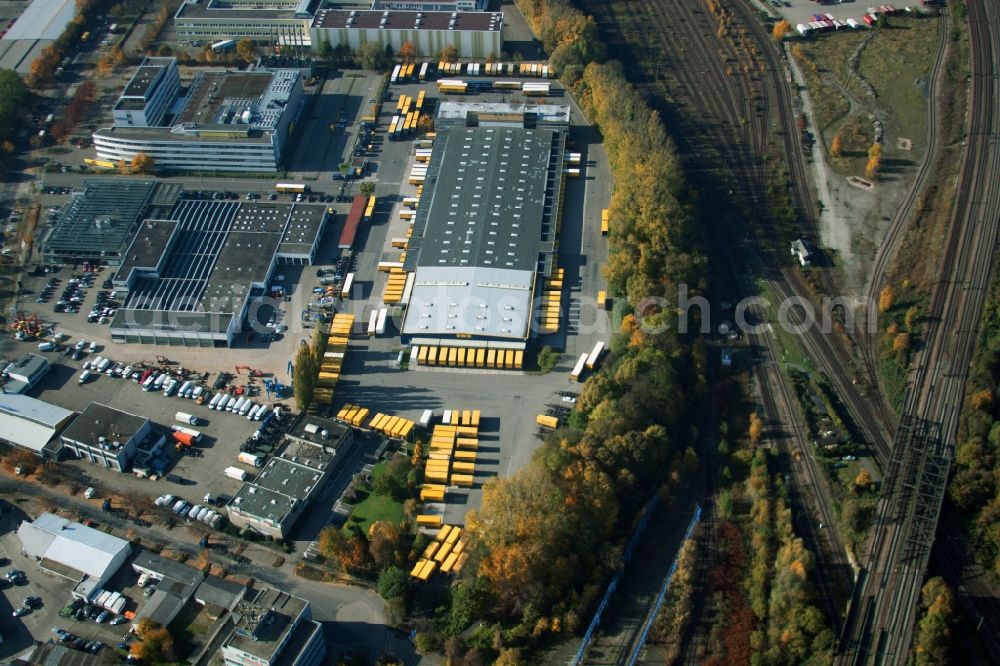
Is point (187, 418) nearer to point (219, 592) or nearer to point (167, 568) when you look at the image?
point (167, 568)

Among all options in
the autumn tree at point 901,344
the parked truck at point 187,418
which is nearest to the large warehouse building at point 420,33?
the parked truck at point 187,418

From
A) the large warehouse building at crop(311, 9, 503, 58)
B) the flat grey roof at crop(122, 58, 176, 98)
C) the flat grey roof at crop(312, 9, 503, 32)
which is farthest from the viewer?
the flat grey roof at crop(312, 9, 503, 32)

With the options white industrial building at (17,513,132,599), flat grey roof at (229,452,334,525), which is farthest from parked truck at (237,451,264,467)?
white industrial building at (17,513,132,599)

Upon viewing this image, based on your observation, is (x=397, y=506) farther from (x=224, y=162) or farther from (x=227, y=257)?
(x=224, y=162)

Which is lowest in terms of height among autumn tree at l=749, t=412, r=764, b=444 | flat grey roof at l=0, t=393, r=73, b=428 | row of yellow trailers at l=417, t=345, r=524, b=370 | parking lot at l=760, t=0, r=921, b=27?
flat grey roof at l=0, t=393, r=73, b=428

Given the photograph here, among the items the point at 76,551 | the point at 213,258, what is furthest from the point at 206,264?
the point at 76,551

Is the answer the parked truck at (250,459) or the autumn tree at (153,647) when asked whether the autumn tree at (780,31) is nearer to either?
the parked truck at (250,459)

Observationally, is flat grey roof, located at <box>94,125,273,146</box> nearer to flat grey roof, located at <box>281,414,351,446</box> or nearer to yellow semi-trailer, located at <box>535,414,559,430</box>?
flat grey roof, located at <box>281,414,351,446</box>
